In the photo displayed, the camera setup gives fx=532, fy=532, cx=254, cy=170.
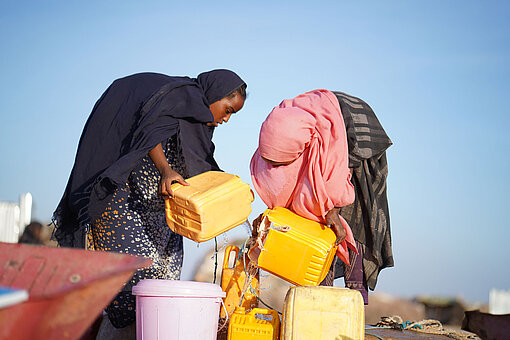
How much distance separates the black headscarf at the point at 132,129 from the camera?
3.33 m

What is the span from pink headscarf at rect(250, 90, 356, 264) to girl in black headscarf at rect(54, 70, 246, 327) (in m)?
0.40

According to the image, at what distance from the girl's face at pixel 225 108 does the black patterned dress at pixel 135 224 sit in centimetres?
33

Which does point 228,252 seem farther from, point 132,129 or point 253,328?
point 132,129

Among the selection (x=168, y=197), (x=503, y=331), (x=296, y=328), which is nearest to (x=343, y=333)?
(x=296, y=328)

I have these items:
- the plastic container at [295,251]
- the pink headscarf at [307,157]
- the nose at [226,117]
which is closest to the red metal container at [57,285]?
the plastic container at [295,251]

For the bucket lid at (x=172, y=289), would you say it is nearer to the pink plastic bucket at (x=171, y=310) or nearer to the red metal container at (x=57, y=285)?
the pink plastic bucket at (x=171, y=310)

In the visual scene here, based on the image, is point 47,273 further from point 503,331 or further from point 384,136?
point 503,331

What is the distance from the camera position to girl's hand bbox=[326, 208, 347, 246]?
363 cm

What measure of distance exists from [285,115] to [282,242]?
2.76ft

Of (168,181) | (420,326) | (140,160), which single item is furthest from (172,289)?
(420,326)

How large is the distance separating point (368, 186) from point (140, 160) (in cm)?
178

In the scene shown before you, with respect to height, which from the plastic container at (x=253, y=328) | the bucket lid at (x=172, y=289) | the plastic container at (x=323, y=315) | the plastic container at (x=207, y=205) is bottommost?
the plastic container at (x=253, y=328)

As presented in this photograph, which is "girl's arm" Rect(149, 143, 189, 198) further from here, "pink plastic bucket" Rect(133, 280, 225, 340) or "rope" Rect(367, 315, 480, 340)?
"rope" Rect(367, 315, 480, 340)

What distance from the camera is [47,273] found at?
6.00 ft
